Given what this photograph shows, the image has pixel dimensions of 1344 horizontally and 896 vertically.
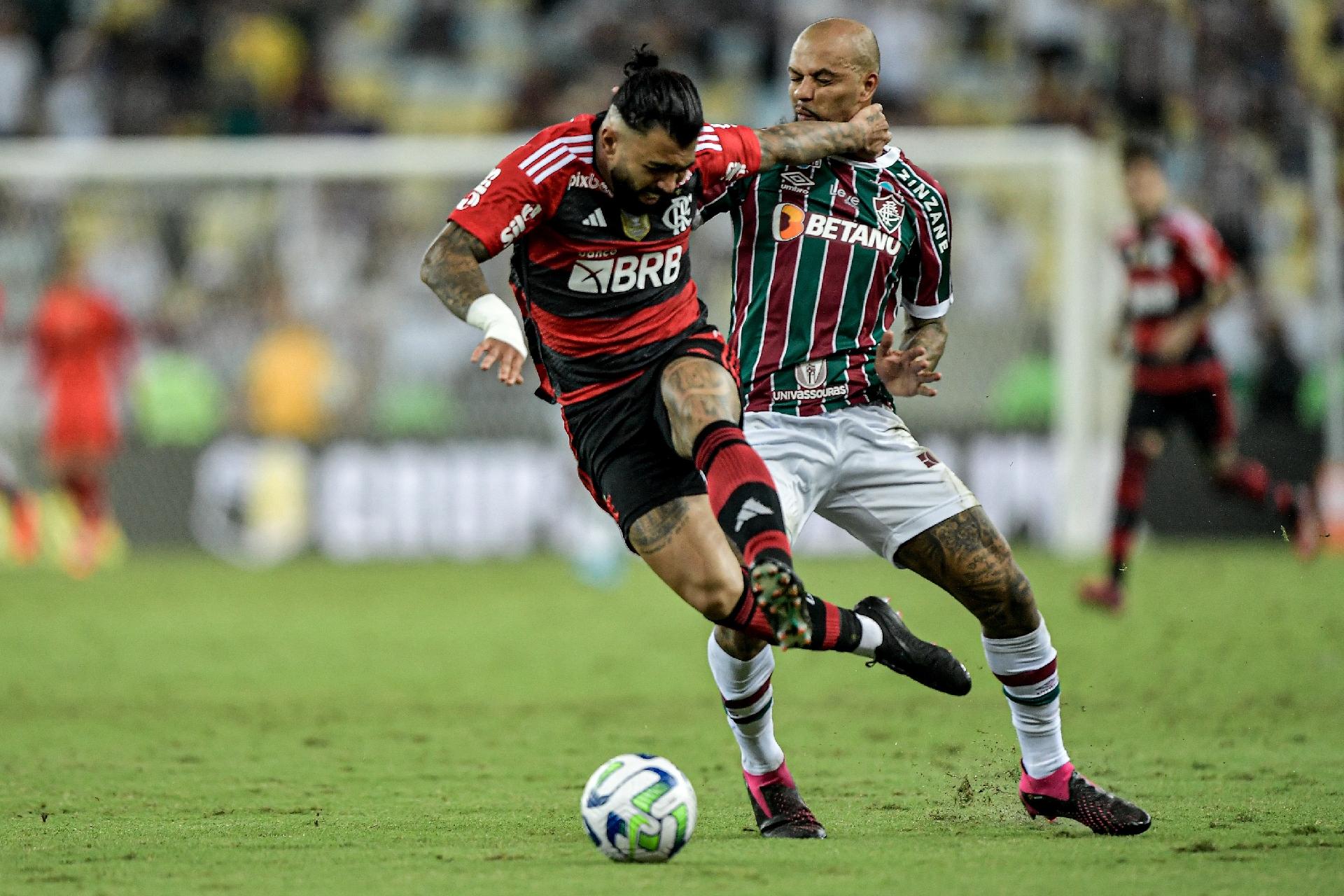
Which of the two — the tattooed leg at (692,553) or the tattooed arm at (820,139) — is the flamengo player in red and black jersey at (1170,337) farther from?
the tattooed leg at (692,553)

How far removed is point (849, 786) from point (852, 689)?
2831mm

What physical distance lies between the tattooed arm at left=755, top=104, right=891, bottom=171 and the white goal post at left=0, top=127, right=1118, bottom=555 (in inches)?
416

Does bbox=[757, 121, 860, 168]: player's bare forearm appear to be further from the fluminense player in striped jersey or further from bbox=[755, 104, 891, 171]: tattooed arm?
the fluminense player in striped jersey

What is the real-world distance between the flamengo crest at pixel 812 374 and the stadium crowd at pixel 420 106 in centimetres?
1117

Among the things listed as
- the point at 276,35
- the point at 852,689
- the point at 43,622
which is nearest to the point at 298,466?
the point at 43,622

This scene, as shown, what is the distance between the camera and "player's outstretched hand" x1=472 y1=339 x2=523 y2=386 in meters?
5.11

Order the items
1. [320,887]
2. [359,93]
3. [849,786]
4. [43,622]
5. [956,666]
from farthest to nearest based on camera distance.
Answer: [359,93], [43,622], [849,786], [956,666], [320,887]

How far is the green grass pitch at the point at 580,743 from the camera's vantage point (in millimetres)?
4859

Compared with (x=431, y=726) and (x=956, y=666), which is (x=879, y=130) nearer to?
(x=956, y=666)

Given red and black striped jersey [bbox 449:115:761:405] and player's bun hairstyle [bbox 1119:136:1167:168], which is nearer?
red and black striped jersey [bbox 449:115:761:405]

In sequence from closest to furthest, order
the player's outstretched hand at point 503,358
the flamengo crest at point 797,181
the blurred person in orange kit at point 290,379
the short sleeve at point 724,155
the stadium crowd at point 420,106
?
1. the player's outstretched hand at point 503,358
2. the short sleeve at point 724,155
3. the flamengo crest at point 797,181
4. the blurred person in orange kit at point 290,379
5. the stadium crowd at point 420,106

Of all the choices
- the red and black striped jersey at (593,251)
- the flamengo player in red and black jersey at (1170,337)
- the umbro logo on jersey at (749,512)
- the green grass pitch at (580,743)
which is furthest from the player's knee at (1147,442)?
the umbro logo on jersey at (749,512)

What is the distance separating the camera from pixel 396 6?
20953 mm

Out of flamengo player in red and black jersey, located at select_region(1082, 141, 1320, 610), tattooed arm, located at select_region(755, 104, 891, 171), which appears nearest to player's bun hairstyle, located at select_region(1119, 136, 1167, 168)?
flamengo player in red and black jersey, located at select_region(1082, 141, 1320, 610)
